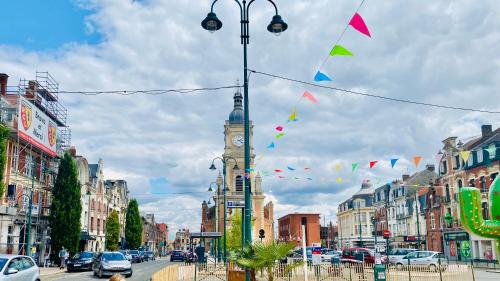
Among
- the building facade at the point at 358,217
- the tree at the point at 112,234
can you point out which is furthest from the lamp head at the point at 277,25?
the building facade at the point at 358,217

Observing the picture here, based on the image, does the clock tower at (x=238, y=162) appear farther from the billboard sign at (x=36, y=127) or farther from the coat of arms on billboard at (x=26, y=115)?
the coat of arms on billboard at (x=26, y=115)

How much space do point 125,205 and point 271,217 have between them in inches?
1568

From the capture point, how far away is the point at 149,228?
119 m

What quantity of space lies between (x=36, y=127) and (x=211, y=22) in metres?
28.8

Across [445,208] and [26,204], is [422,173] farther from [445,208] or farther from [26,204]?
[26,204]

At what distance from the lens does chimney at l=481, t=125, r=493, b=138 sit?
158 feet

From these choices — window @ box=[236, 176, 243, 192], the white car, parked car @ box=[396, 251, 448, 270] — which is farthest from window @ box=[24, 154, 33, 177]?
window @ box=[236, 176, 243, 192]

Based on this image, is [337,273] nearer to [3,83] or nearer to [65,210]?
[65,210]

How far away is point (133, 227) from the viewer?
72438 millimetres

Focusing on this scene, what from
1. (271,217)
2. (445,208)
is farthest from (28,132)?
(271,217)

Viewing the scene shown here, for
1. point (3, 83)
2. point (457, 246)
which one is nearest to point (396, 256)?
point (457, 246)

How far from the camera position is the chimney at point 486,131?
48.1m

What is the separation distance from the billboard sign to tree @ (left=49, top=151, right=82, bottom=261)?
2123 mm

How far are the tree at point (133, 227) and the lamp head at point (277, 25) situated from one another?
63.9 m
